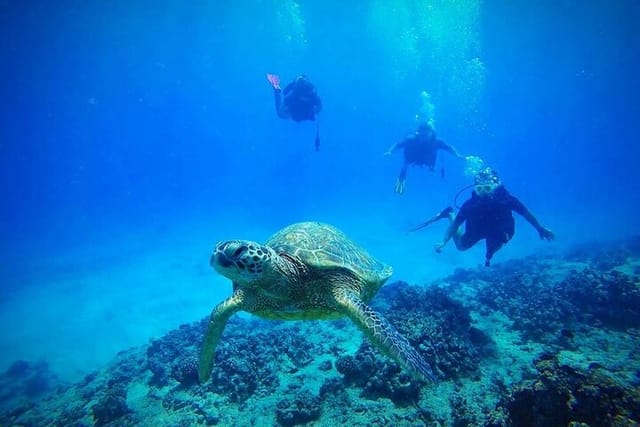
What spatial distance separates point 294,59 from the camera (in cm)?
8669

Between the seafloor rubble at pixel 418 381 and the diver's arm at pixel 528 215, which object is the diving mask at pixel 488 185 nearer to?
the diver's arm at pixel 528 215

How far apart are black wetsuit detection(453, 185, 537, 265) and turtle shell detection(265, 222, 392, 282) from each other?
500 centimetres

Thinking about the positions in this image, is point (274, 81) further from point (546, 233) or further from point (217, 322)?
point (217, 322)

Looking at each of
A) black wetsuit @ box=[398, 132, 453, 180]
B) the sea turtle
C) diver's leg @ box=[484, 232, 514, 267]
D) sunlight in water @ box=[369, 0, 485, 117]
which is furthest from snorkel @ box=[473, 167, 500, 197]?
sunlight in water @ box=[369, 0, 485, 117]

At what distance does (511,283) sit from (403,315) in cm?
678

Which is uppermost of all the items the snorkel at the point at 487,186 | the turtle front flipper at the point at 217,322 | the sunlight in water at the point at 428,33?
the sunlight in water at the point at 428,33

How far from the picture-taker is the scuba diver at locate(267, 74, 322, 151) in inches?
665

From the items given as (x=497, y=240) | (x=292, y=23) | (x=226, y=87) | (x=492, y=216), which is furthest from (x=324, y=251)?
(x=226, y=87)

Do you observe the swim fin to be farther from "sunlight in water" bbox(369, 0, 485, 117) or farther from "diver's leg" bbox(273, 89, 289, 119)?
"sunlight in water" bbox(369, 0, 485, 117)

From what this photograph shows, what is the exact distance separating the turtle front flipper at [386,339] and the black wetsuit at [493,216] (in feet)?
22.4

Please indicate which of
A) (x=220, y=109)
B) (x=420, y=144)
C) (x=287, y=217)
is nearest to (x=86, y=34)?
(x=287, y=217)

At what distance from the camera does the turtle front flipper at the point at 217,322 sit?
4367 mm

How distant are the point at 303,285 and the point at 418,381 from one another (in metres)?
2.52

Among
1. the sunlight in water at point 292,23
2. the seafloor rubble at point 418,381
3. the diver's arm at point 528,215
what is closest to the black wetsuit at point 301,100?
the diver's arm at point 528,215
